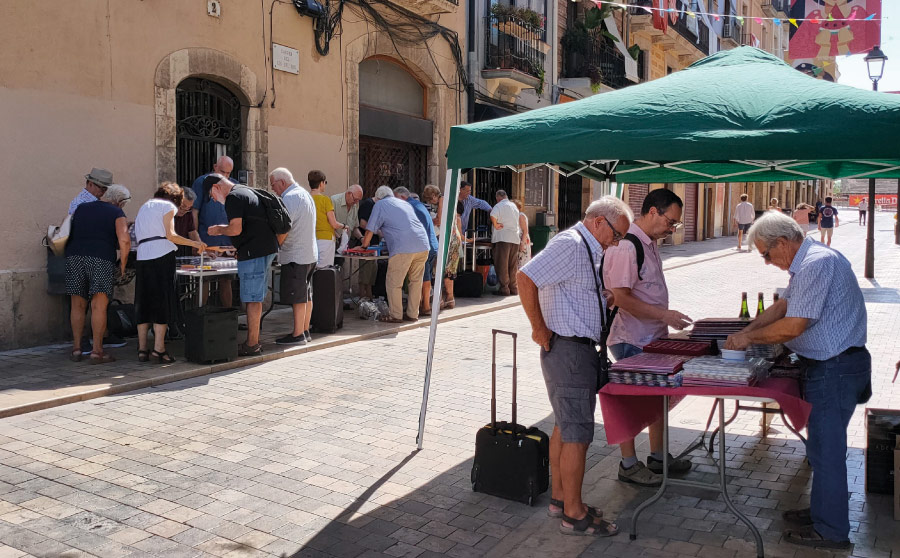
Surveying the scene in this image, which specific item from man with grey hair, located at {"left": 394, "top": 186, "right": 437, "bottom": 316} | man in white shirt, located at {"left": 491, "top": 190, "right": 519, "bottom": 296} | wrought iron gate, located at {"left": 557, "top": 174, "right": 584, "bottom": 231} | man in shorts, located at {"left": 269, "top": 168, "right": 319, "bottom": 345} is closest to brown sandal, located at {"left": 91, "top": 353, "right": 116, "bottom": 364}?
man in shorts, located at {"left": 269, "top": 168, "right": 319, "bottom": 345}

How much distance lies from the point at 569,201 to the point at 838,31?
7682 mm

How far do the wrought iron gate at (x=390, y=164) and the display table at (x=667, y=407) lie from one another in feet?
33.5

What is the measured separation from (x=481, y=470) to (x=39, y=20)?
6.94 metres

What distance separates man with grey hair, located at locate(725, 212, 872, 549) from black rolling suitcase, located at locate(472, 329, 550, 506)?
1.29 metres

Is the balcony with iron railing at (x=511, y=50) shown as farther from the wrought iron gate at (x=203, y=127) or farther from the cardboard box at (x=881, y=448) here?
the cardboard box at (x=881, y=448)

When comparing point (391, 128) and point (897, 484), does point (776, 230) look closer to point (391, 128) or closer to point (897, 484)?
point (897, 484)

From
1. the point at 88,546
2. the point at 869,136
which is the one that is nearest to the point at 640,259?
the point at 869,136

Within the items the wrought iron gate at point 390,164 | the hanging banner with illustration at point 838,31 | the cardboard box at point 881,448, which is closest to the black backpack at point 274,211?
the cardboard box at point 881,448

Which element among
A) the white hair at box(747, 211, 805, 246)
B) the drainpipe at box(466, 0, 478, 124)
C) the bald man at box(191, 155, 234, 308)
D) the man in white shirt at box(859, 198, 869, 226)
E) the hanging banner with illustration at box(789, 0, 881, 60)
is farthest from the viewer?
the man in white shirt at box(859, 198, 869, 226)

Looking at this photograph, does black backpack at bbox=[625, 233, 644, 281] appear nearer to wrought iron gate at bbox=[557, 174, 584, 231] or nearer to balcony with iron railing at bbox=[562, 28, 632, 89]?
balcony with iron railing at bbox=[562, 28, 632, 89]

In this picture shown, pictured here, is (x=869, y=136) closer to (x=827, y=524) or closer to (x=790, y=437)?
(x=827, y=524)

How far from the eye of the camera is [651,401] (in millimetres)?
4559

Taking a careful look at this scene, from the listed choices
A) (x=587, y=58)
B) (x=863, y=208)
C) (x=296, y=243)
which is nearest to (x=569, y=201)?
(x=587, y=58)

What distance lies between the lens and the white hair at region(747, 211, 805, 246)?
392 centimetres
